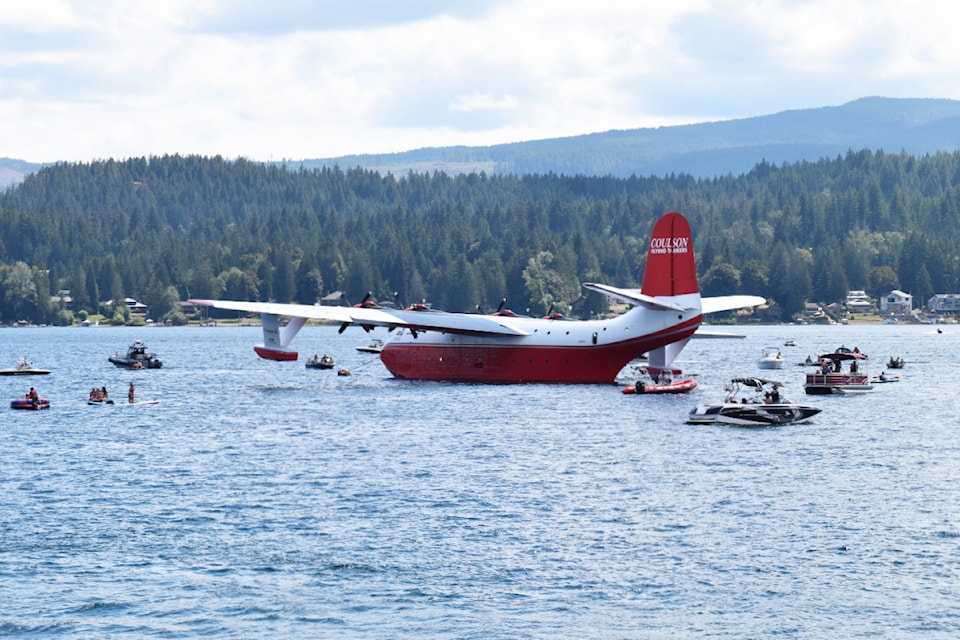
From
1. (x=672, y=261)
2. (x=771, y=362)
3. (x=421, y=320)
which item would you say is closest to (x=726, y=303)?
(x=672, y=261)

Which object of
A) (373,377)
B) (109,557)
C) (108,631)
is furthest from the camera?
(373,377)

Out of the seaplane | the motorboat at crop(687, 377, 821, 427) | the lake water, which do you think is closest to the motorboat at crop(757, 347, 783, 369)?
the seaplane

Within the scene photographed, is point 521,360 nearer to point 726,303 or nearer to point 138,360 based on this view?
point 726,303

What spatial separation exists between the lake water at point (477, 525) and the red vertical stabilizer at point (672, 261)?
1095 centimetres

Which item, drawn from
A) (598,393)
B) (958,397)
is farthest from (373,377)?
(958,397)

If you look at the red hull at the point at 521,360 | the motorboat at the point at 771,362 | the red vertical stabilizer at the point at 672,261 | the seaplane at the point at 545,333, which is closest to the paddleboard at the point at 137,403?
the seaplane at the point at 545,333

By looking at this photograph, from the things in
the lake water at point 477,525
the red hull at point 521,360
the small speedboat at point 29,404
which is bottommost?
the lake water at point 477,525

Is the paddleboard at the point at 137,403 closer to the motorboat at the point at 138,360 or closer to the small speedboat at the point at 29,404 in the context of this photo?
the small speedboat at the point at 29,404

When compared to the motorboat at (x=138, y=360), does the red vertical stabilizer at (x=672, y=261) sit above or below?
above

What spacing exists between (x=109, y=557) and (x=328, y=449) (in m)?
30.1

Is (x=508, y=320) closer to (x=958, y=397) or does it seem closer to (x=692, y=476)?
(x=958, y=397)

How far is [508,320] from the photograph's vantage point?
119m

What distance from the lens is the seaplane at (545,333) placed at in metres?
106

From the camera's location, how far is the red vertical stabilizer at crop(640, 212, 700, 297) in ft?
348
